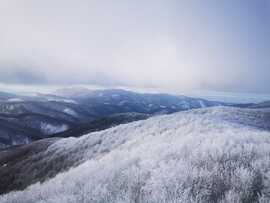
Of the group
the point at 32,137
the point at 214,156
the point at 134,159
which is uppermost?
the point at 214,156

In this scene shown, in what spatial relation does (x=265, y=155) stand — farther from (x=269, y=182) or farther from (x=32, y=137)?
(x=32, y=137)

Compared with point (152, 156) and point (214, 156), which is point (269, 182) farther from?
point (152, 156)

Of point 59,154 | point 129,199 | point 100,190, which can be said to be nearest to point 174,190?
point 129,199

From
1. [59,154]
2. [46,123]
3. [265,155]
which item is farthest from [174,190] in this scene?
[46,123]

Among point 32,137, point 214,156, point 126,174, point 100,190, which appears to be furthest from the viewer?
point 32,137

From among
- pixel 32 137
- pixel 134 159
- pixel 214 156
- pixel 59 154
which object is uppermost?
pixel 214 156

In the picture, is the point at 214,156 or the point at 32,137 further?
the point at 32,137

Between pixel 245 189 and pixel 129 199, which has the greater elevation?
pixel 245 189

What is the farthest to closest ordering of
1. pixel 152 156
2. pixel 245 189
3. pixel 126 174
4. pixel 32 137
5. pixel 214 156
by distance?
pixel 32 137, pixel 152 156, pixel 214 156, pixel 126 174, pixel 245 189

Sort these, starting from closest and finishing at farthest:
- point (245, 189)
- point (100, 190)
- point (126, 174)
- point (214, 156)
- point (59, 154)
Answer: point (245, 189)
point (100, 190)
point (126, 174)
point (214, 156)
point (59, 154)
